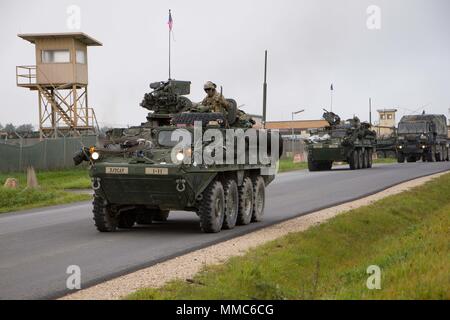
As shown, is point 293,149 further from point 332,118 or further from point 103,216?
point 103,216

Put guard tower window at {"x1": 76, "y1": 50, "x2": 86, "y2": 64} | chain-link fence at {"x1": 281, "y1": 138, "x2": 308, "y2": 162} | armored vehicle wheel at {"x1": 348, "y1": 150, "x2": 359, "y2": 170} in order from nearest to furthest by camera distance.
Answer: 1. armored vehicle wheel at {"x1": 348, "y1": 150, "x2": 359, "y2": 170}
2. guard tower window at {"x1": 76, "y1": 50, "x2": 86, "y2": 64}
3. chain-link fence at {"x1": 281, "y1": 138, "x2": 308, "y2": 162}

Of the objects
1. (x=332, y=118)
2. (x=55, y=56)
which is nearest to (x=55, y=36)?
(x=55, y=56)

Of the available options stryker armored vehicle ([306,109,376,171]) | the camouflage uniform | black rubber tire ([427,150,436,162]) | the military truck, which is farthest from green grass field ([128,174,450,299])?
black rubber tire ([427,150,436,162])

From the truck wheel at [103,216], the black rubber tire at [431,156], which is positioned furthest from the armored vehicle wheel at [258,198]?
the black rubber tire at [431,156]

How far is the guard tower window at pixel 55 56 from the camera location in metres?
43.8

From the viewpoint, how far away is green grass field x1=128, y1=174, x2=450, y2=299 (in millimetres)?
8492

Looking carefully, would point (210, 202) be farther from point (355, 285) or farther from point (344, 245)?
point (355, 285)

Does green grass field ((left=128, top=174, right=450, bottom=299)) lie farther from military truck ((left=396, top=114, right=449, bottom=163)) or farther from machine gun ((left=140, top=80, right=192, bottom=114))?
military truck ((left=396, top=114, right=449, bottom=163))

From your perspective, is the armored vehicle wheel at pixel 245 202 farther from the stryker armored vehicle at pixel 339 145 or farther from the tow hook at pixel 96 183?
the stryker armored vehicle at pixel 339 145

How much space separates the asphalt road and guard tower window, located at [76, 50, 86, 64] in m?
23.3

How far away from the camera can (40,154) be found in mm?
33625

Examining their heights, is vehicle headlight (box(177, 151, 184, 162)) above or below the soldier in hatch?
below

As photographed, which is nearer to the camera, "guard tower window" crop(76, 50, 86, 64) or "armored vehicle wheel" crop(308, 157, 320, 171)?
"armored vehicle wheel" crop(308, 157, 320, 171)
